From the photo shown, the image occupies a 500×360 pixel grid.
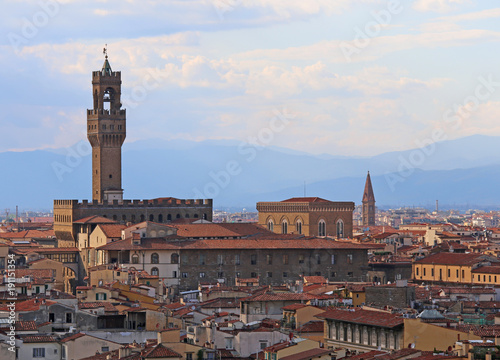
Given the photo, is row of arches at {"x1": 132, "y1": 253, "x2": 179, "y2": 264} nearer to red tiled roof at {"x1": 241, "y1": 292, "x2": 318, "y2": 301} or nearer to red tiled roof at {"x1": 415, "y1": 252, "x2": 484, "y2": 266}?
red tiled roof at {"x1": 415, "y1": 252, "x2": 484, "y2": 266}

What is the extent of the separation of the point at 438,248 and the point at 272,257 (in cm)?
1621

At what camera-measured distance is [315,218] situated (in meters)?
114

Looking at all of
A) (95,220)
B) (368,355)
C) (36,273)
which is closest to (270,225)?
(95,220)

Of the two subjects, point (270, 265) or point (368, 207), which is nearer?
point (270, 265)

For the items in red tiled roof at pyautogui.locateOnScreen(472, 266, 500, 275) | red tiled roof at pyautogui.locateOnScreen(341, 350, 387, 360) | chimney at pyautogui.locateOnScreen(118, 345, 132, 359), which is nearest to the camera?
red tiled roof at pyautogui.locateOnScreen(341, 350, 387, 360)

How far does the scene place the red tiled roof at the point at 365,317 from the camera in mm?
38603

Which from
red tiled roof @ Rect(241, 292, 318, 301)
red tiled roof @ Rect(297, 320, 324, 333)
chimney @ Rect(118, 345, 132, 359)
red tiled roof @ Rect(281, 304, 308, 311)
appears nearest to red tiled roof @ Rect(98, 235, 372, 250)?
red tiled roof @ Rect(241, 292, 318, 301)

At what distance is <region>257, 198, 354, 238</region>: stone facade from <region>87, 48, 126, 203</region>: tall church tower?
15.9 m

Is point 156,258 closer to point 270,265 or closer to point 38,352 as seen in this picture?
point 270,265

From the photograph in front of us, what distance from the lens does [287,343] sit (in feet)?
125

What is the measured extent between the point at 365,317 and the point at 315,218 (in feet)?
240

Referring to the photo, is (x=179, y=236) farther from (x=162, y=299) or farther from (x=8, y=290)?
(x=8, y=290)

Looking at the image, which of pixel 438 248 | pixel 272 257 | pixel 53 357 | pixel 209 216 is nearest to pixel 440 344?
pixel 53 357

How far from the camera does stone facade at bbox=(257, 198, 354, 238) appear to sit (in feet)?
372
